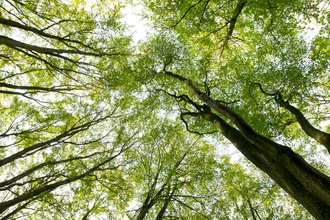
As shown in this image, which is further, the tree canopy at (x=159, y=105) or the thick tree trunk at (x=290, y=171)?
the tree canopy at (x=159, y=105)

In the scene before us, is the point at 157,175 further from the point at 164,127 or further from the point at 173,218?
the point at 164,127

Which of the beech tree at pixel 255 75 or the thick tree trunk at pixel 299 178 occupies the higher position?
the beech tree at pixel 255 75

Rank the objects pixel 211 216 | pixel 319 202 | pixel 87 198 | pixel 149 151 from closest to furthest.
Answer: pixel 319 202 → pixel 211 216 → pixel 87 198 → pixel 149 151

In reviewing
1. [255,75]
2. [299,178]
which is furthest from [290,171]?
[255,75]

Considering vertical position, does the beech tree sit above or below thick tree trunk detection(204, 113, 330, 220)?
above

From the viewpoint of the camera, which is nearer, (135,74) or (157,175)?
(157,175)

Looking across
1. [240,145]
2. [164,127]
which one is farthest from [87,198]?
[240,145]

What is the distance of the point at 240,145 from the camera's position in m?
5.05

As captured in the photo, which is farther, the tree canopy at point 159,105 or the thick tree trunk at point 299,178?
the tree canopy at point 159,105

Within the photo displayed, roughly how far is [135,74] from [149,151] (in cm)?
535

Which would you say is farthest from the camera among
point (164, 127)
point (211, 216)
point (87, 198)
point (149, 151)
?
point (164, 127)

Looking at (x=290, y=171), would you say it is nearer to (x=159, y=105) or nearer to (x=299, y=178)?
(x=299, y=178)

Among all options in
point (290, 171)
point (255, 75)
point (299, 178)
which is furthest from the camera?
point (255, 75)

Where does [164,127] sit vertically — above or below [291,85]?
below
